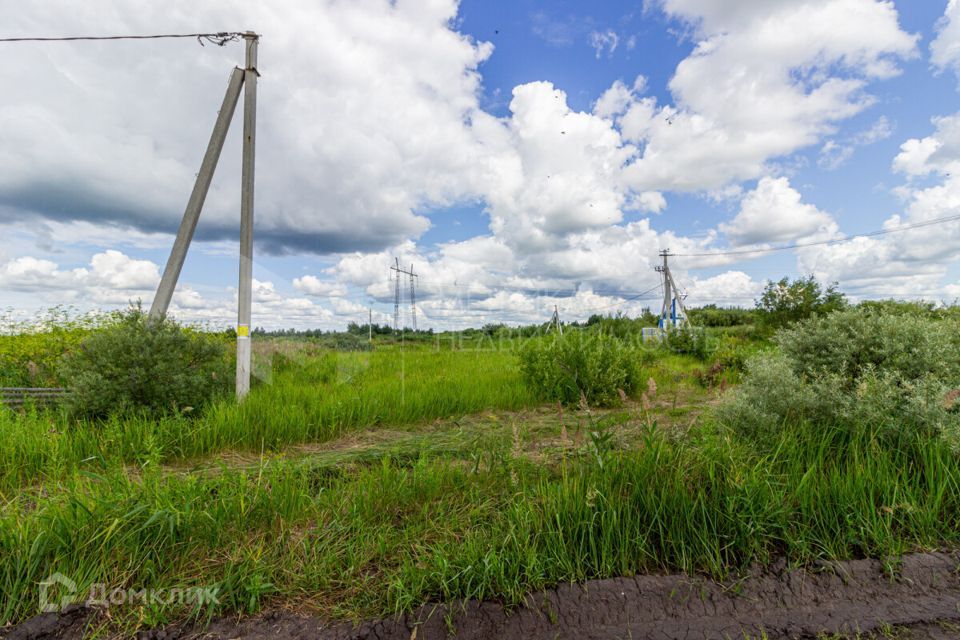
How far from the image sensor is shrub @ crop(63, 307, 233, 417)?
4.84 meters

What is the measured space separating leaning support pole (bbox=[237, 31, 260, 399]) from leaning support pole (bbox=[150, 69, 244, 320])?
204mm

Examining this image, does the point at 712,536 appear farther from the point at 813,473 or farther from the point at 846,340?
the point at 846,340

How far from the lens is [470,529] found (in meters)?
2.45

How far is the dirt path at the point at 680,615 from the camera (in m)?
1.95

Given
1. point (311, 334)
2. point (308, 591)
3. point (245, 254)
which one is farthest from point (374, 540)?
point (311, 334)

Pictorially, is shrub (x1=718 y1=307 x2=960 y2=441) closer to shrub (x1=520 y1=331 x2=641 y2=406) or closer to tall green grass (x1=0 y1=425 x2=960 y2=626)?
tall green grass (x1=0 y1=425 x2=960 y2=626)

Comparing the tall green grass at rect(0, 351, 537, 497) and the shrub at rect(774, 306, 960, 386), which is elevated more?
the shrub at rect(774, 306, 960, 386)

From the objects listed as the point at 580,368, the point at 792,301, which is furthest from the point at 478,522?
the point at 792,301

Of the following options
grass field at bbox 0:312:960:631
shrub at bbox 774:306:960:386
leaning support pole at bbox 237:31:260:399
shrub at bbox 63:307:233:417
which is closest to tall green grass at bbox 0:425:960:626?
grass field at bbox 0:312:960:631

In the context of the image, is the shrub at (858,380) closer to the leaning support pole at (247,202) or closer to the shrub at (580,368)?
the shrub at (580,368)

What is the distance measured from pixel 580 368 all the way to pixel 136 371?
5.79m

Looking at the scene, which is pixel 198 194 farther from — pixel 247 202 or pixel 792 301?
pixel 792 301

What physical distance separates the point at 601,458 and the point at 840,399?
209cm

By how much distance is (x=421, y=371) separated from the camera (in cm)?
883
